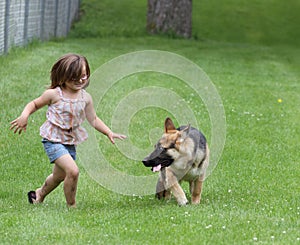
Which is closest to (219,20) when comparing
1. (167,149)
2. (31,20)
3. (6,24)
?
(31,20)

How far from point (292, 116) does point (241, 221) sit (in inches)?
248

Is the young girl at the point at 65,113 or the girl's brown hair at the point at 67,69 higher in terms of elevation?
the girl's brown hair at the point at 67,69

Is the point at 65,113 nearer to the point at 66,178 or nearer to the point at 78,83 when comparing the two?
the point at 78,83

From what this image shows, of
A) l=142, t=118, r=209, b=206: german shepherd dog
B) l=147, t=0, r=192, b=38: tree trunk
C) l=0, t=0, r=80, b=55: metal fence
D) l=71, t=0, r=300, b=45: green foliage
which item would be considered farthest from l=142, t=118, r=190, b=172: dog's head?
l=147, t=0, r=192, b=38: tree trunk

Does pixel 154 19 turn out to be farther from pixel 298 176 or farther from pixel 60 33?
pixel 298 176

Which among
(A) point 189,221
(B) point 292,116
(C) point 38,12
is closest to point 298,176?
(A) point 189,221

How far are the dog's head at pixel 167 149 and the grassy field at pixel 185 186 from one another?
41cm

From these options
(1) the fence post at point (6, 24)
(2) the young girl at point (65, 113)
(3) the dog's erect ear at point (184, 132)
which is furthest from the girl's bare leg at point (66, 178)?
(1) the fence post at point (6, 24)

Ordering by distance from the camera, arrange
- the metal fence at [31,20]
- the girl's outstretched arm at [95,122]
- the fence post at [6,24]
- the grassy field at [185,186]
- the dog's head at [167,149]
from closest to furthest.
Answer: the grassy field at [185,186]
the dog's head at [167,149]
the girl's outstretched arm at [95,122]
the fence post at [6,24]
the metal fence at [31,20]

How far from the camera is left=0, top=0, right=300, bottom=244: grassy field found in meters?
5.80

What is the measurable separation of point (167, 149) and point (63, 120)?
3.05 ft

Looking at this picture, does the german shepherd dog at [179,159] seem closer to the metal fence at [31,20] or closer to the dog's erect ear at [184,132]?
the dog's erect ear at [184,132]

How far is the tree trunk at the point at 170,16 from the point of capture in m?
24.5

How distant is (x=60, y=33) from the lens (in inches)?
903
